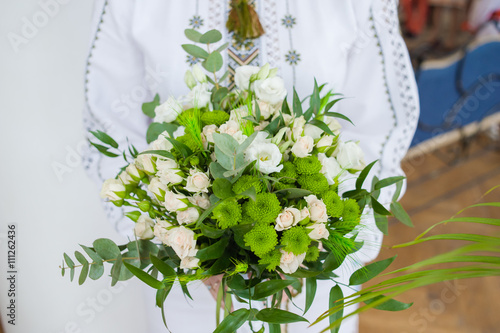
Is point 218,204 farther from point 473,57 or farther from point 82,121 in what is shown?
point 473,57

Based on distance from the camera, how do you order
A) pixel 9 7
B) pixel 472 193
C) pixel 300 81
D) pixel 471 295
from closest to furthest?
pixel 9 7 → pixel 300 81 → pixel 471 295 → pixel 472 193

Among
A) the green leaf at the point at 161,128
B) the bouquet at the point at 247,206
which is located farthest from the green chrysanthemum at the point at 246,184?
the green leaf at the point at 161,128

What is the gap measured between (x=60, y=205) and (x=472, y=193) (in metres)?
2.43

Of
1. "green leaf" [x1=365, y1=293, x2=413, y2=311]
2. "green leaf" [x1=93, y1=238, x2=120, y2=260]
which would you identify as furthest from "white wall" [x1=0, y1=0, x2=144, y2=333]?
"green leaf" [x1=365, y1=293, x2=413, y2=311]

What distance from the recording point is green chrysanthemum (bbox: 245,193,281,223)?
1.84ft

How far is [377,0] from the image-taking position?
1.00m

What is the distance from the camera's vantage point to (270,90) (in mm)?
696

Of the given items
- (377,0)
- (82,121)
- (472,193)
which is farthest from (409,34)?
(82,121)

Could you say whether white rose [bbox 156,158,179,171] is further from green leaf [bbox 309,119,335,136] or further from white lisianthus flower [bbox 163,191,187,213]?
green leaf [bbox 309,119,335,136]

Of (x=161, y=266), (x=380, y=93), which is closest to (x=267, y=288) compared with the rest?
(x=161, y=266)

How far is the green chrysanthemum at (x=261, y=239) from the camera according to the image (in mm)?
558

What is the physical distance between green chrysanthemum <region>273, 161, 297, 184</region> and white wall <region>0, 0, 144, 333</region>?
692 mm

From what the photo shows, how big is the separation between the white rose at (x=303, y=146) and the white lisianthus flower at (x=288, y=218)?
85 mm

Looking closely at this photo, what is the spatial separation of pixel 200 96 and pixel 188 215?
240 millimetres
